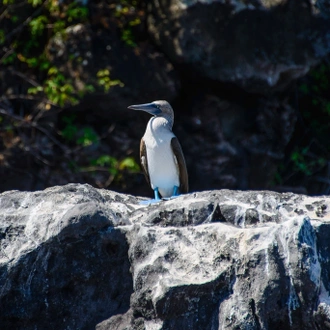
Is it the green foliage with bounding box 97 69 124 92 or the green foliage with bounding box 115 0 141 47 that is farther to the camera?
the green foliage with bounding box 115 0 141 47

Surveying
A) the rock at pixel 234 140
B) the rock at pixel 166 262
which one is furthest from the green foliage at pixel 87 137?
the rock at pixel 166 262

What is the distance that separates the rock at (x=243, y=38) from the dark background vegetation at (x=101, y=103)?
25cm

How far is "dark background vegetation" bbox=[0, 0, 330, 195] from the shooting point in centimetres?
848

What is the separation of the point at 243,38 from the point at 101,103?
2.10m

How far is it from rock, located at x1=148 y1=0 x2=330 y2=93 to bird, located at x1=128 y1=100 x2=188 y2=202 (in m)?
1.90

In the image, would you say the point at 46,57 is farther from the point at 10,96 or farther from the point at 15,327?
the point at 15,327

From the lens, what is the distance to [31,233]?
4.66 m

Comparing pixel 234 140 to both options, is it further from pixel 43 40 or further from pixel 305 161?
pixel 43 40

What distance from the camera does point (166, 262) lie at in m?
4.43

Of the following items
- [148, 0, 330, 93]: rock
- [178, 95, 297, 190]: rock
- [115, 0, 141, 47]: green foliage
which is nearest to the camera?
[148, 0, 330, 93]: rock

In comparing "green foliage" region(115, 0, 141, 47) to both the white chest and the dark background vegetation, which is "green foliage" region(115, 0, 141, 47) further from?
the white chest

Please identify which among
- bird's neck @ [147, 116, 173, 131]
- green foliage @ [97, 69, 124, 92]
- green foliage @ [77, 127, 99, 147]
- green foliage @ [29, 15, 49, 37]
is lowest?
bird's neck @ [147, 116, 173, 131]

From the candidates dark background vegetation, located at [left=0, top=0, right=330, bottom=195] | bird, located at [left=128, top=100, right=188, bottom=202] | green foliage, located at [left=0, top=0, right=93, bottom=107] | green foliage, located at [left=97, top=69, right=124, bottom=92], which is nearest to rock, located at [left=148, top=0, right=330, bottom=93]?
dark background vegetation, located at [left=0, top=0, right=330, bottom=195]

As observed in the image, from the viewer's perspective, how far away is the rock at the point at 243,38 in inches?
329
